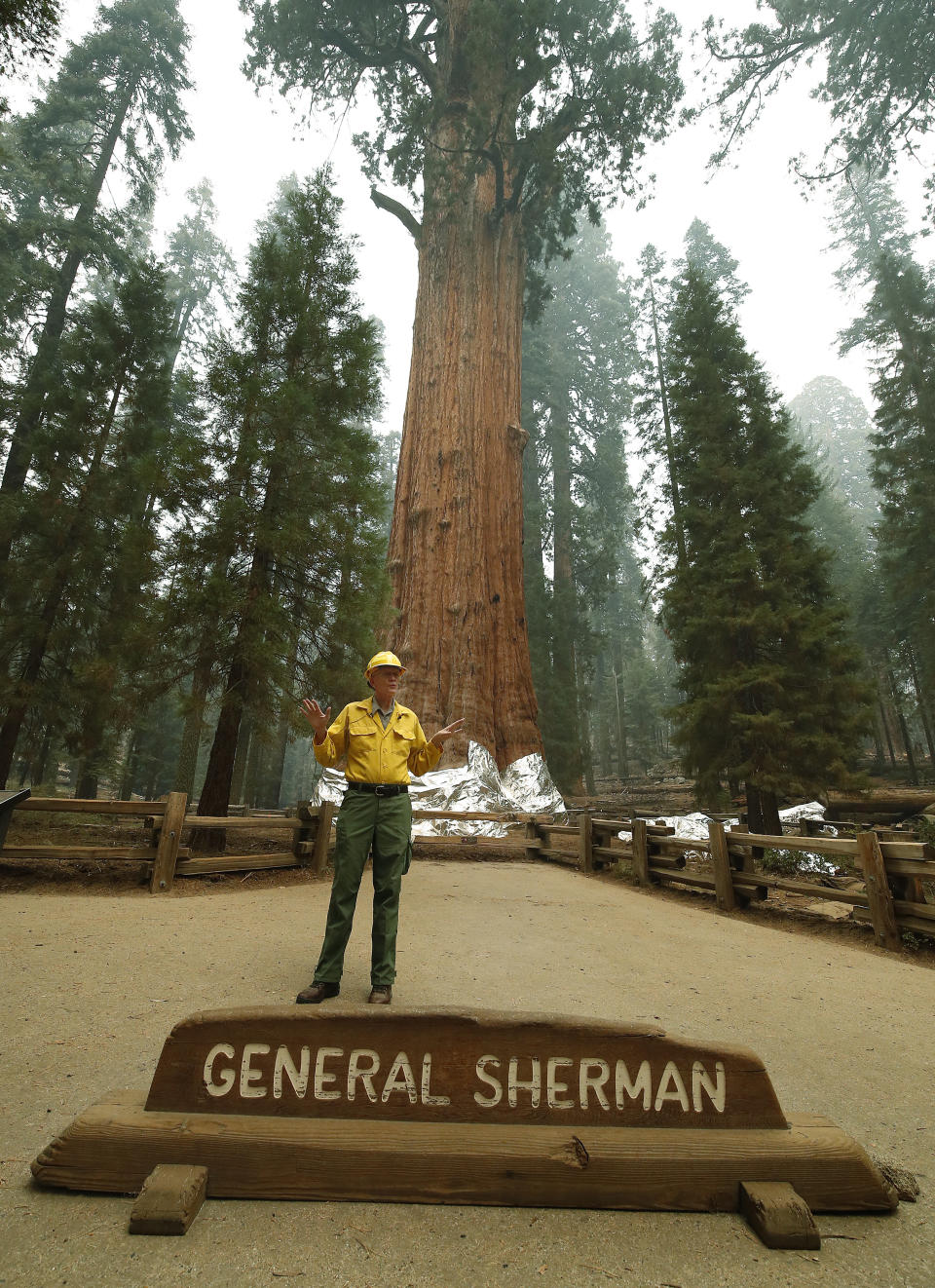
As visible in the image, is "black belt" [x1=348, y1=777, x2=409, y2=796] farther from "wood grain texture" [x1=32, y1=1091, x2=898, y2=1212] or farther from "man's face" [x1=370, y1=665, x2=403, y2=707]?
"wood grain texture" [x1=32, y1=1091, x2=898, y2=1212]

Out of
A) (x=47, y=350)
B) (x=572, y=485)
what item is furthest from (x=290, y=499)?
(x=572, y=485)

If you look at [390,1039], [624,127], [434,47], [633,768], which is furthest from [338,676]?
[633,768]

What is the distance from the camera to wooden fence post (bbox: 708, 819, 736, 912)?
21.6 ft

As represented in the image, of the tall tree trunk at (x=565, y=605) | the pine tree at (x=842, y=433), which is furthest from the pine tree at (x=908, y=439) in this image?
the pine tree at (x=842, y=433)

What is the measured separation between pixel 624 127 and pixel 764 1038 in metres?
18.3

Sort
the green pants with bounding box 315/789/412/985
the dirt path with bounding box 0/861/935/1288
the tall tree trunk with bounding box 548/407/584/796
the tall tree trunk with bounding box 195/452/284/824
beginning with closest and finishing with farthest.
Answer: the dirt path with bounding box 0/861/935/1288, the green pants with bounding box 315/789/412/985, the tall tree trunk with bounding box 195/452/284/824, the tall tree trunk with bounding box 548/407/584/796

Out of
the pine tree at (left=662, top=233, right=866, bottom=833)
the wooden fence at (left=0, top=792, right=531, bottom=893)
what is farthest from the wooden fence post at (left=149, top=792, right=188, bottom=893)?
the pine tree at (left=662, top=233, right=866, bottom=833)

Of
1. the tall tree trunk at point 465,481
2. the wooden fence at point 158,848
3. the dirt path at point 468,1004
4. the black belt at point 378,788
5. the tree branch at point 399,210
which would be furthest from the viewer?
the tree branch at point 399,210

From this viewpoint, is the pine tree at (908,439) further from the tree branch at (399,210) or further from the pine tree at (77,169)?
the pine tree at (77,169)

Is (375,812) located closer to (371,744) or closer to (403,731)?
(371,744)

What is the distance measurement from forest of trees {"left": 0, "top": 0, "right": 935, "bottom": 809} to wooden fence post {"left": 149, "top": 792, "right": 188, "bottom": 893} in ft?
4.19

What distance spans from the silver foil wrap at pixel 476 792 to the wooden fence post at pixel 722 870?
4.22m

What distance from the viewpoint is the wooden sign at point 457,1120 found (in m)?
1.57

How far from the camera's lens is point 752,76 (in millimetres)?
15359
